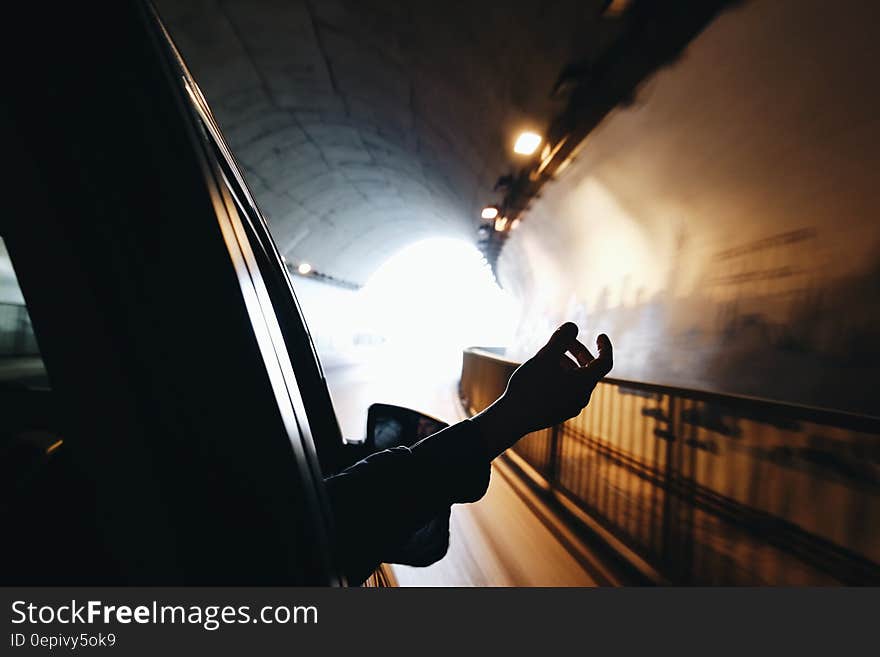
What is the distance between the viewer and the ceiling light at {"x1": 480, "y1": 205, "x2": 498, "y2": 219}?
10571 millimetres

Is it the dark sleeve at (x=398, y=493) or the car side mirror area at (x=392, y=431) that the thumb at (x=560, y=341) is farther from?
the car side mirror area at (x=392, y=431)

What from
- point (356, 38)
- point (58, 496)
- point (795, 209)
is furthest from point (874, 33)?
point (356, 38)

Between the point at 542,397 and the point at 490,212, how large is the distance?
10408 mm

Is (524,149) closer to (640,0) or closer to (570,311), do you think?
(640,0)

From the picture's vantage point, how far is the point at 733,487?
8.79 ft

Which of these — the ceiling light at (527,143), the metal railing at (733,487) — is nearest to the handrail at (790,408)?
the metal railing at (733,487)

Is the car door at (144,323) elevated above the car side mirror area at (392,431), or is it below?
above

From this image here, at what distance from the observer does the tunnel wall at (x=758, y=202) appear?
311cm

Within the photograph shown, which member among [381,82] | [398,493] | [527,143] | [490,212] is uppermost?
[381,82]

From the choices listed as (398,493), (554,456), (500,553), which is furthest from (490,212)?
(398,493)

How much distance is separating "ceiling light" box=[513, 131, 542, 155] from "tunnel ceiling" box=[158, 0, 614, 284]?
16 centimetres

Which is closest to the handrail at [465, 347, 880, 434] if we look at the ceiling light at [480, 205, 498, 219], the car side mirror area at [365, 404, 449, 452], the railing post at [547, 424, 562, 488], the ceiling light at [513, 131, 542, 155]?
the railing post at [547, 424, 562, 488]

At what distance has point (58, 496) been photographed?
93 centimetres

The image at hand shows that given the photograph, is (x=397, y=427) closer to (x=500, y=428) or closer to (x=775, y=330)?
(x=500, y=428)
